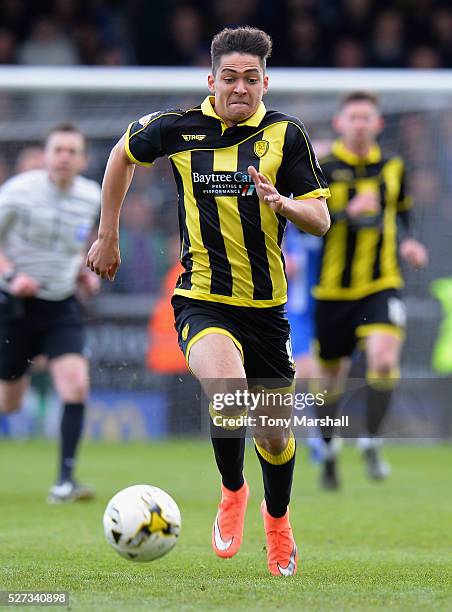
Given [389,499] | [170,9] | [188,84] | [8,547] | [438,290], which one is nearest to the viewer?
[8,547]

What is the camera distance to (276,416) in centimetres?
518

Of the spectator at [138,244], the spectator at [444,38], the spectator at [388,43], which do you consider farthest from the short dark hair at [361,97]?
the spectator at [444,38]

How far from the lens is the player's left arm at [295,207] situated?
471 cm

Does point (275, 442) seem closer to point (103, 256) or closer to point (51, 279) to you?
point (103, 256)

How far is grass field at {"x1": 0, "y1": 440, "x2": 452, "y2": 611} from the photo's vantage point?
438 centimetres

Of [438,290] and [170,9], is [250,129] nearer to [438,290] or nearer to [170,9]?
[438,290]

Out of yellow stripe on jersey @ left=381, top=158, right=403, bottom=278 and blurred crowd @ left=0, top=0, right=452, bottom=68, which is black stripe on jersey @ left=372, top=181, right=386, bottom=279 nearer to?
yellow stripe on jersey @ left=381, top=158, right=403, bottom=278

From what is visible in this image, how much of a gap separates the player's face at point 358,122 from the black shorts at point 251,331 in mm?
4079

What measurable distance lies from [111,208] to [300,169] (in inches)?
33.8

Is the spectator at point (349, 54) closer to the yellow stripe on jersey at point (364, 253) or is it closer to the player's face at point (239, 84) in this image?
the yellow stripe on jersey at point (364, 253)

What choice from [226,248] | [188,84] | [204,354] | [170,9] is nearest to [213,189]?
[226,248]

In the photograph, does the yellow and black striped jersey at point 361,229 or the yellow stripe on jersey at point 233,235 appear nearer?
the yellow stripe on jersey at point 233,235

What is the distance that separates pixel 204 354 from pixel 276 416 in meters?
0.49

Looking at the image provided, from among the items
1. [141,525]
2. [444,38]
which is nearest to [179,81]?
[141,525]
